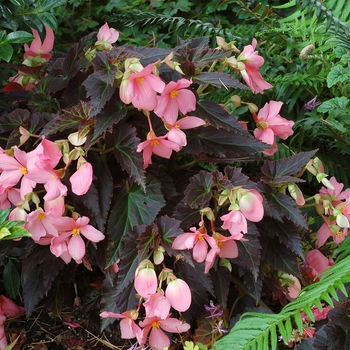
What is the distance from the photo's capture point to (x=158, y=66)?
1384mm

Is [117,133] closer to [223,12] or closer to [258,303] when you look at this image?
[258,303]

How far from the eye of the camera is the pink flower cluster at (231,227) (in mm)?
1314

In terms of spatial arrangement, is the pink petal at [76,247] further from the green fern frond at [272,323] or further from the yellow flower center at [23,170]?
the green fern frond at [272,323]

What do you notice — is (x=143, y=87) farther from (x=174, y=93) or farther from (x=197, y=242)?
(x=197, y=242)

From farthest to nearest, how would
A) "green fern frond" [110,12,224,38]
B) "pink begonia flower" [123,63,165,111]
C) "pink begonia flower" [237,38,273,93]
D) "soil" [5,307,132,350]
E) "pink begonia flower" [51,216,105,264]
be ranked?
"green fern frond" [110,12,224,38] < "soil" [5,307,132,350] < "pink begonia flower" [237,38,273,93] < "pink begonia flower" [51,216,105,264] < "pink begonia flower" [123,63,165,111]

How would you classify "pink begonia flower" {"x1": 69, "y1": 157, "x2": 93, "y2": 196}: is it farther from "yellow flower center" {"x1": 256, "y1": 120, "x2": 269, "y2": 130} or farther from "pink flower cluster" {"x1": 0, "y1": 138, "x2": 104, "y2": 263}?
"yellow flower center" {"x1": 256, "y1": 120, "x2": 269, "y2": 130}

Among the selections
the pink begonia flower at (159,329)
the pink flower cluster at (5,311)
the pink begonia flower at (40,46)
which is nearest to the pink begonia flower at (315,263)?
the pink begonia flower at (159,329)

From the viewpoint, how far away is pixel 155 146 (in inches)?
53.9

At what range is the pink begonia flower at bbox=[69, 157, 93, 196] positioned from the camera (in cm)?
131

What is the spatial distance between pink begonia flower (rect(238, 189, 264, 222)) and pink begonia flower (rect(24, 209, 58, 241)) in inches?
18.2

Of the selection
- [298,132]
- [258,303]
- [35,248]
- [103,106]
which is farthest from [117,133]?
[298,132]

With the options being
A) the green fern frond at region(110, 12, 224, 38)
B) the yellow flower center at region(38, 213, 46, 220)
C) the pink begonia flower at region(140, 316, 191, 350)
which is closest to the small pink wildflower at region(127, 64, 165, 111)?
the yellow flower center at region(38, 213, 46, 220)

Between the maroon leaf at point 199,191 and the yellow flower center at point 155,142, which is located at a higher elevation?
the yellow flower center at point 155,142

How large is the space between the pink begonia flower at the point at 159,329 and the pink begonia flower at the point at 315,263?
1.50ft
